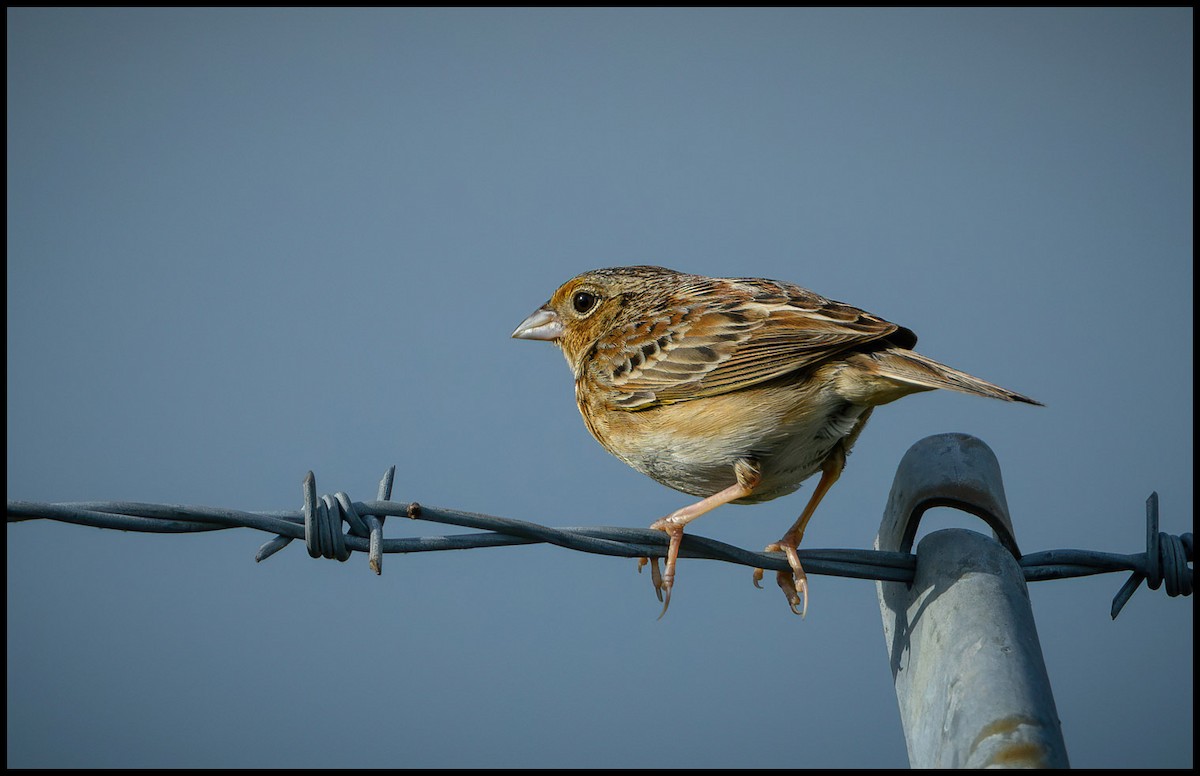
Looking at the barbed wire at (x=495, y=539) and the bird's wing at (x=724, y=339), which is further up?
the bird's wing at (x=724, y=339)

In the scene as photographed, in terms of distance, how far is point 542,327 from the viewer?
6.46m

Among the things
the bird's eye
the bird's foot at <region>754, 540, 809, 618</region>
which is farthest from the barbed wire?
the bird's eye

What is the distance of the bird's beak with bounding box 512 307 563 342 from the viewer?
6.45 m

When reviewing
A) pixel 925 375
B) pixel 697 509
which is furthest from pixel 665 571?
pixel 925 375

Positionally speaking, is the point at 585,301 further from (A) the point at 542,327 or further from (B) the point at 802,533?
(B) the point at 802,533

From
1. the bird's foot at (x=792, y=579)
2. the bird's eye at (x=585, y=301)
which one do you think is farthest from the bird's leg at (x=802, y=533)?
the bird's eye at (x=585, y=301)

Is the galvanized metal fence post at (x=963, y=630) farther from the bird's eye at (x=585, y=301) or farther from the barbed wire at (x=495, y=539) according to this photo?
the bird's eye at (x=585, y=301)

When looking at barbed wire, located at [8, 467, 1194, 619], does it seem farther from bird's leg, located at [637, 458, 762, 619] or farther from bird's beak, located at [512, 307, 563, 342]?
bird's beak, located at [512, 307, 563, 342]

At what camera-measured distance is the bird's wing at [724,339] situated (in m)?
4.50

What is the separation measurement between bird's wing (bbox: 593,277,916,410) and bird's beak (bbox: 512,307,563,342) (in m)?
0.80

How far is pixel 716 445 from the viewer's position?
4754mm

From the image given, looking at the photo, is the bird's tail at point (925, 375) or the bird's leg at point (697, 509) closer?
the bird's tail at point (925, 375)

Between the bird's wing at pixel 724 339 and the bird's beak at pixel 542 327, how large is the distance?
80 centimetres

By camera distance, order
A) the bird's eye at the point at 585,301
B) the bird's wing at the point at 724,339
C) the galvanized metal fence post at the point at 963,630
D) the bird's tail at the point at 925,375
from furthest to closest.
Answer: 1. the bird's eye at the point at 585,301
2. the bird's wing at the point at 724,339
3. the bird's tail at the point at 925,375
4. the galvanized metal fence post at the point at 963,630
